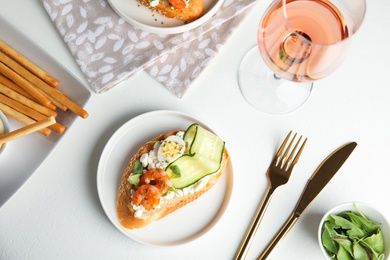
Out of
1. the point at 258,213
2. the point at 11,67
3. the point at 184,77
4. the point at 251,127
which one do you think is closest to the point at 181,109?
the point at 184,77

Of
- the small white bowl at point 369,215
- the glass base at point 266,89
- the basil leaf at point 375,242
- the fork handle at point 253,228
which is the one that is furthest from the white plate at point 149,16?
the basil leaf at point 375,242

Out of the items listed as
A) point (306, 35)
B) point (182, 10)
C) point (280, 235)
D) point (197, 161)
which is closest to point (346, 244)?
point (280, 235)

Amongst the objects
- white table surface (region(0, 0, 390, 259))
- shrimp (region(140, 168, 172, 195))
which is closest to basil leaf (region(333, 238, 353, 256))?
white table surface (region(0, 0, 390, 259))

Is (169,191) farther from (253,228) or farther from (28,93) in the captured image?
(28,93)

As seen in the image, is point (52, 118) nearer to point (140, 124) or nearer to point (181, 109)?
point (140, 124)

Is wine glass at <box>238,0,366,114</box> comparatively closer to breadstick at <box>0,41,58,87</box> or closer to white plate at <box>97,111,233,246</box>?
white plate at <box>97,111,233,246</box>

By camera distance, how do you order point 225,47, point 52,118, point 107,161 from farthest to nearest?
point 225,47
point 107,161
point 52,118
